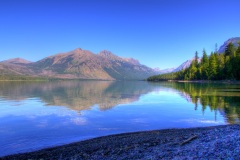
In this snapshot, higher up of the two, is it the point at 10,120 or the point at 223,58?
the point at 223,58

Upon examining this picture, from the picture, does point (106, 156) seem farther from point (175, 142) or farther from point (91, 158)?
point (175, 142)

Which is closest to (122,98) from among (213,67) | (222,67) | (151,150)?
(151,150)

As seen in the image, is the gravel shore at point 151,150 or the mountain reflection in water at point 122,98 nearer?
the gravel shore at point 151,150

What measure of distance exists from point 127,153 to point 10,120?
22271 mm

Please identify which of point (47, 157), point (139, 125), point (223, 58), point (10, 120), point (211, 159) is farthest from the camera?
point (223, 58)

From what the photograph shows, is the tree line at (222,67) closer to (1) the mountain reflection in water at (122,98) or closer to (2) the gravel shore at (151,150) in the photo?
(1) the mountain reflection in water at (122,98)

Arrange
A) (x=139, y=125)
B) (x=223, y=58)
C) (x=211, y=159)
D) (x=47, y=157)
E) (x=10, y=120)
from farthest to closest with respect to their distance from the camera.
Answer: (x=223, y=58)
(x=10, y=120)
(x=139, y=125)
(x=47, y=157)
(x=211, y=159)

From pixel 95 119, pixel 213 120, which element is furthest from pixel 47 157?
pixel 213 120

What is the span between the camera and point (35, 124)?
28.6 meters

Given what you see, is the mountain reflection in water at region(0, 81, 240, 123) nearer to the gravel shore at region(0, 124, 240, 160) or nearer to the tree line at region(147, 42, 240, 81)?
the gravel shore at region(0, 124, 240, 160)

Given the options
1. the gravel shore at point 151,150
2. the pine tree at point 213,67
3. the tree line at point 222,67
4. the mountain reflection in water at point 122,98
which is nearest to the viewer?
the gravel shore at point 151,150

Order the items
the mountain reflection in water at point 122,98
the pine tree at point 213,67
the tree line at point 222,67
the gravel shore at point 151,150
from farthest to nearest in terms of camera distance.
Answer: the pine tree at point 213,67 < the tree line at point 222,67 < the mountain reflection in water at point 122,98 < the gravel shore at point 151,150

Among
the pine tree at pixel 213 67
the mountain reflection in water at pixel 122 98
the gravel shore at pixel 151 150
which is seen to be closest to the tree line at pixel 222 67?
the pine tree at pixel 213 67

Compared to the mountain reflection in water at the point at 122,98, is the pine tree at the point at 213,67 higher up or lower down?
higher up
